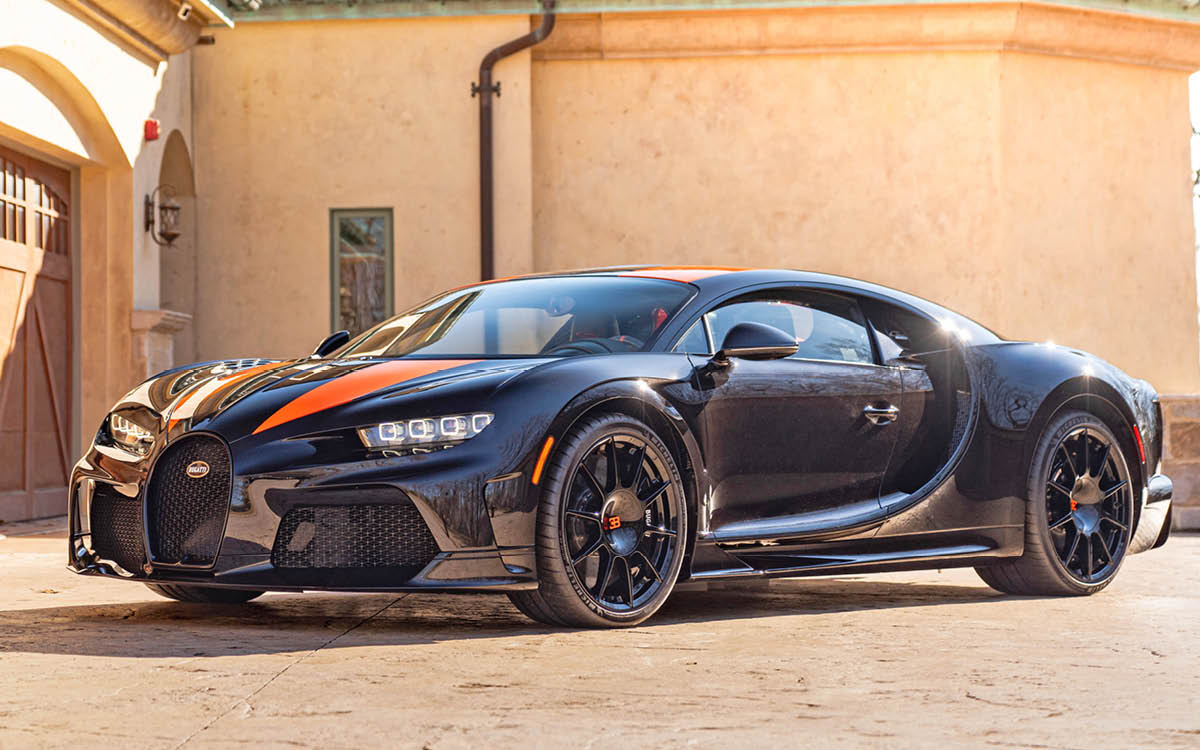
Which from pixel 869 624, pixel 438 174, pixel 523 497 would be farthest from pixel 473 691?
pixel 438 174

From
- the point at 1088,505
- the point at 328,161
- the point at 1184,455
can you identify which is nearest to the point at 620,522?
the point at 1088,505

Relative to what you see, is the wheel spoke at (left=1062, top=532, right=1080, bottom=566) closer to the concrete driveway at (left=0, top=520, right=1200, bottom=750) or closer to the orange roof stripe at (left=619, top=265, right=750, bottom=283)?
the concrete driveway at (left=0, top=520, right=1200, bottom=750)

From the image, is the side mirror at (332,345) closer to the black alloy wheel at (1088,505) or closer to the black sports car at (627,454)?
the black sports car at (627,454)

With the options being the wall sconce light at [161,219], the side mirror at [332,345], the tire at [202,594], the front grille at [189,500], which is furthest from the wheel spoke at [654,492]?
the wall sconce light at [161,219]

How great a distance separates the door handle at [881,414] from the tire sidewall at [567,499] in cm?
106

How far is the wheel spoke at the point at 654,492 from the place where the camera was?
17.8 feet

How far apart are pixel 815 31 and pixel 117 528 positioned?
11.4 meters

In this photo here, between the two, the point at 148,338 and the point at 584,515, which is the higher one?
the point at 148,338

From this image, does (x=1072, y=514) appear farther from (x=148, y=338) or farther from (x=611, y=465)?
(x=148, y=338)

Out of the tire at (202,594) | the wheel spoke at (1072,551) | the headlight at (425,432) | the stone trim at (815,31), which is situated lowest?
the tire at (202,594)

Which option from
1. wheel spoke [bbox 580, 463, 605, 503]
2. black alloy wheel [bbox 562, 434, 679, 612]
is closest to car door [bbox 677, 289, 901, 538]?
black alloy wheel [bbox 562, 434, 679, 612]

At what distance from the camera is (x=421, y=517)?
4.98 meters

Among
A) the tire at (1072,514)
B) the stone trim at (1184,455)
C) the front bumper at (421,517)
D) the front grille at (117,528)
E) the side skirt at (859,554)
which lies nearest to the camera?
the front bumper at (421,517)

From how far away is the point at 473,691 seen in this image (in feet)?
13.5
